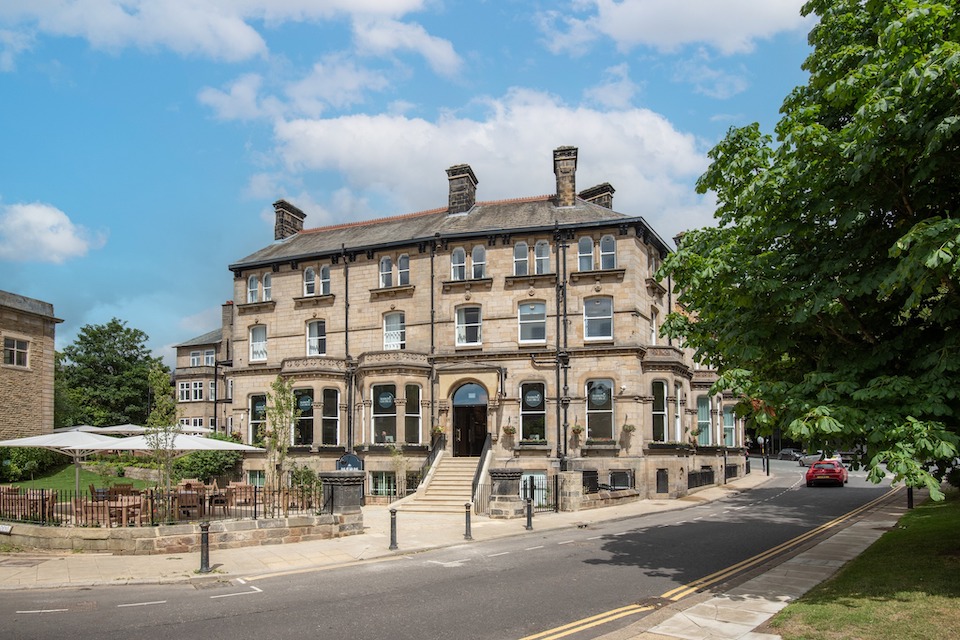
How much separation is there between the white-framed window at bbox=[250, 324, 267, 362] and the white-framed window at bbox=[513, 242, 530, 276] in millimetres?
14062

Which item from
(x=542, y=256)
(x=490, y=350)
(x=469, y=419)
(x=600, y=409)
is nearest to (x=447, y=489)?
(x=469, y=419)

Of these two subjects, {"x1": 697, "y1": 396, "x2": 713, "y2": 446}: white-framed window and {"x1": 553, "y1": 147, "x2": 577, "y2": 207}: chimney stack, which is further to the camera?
{"x1": 697, "y1": 396, "x2": 713, "y2": 446}: white-framed window

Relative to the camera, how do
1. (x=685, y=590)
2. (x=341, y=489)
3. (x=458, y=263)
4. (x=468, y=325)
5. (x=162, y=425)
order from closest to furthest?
(x=685, y=590)
(x=162, y=425)
(x=341, y=489)
(x=468, y=325)
(x=458, y=263)

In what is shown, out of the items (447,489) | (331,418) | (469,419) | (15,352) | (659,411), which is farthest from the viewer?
(331,418)

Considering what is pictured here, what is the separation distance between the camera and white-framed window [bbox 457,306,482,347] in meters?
32.9

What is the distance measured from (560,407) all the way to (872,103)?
22.2 metres

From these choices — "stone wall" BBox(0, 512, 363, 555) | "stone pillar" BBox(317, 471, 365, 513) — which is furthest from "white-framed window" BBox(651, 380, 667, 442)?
"stone wall" BBox(0, 512, 363, 555)

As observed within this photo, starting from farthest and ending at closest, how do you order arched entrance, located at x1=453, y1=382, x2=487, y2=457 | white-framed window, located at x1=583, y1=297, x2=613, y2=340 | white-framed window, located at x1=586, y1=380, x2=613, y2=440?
arched entrance, located at x1=453, y1=382, x2=487, y2=457
white-framed window, located at x1=583, y1=297, x2=613, y2=340
white-framed window, located at x1=586, y1=380, x2=613, y2=440

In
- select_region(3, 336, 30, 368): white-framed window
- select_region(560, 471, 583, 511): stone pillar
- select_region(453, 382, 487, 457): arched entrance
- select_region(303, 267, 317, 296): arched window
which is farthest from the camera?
select_region(303, 267, 317, 296): arched window

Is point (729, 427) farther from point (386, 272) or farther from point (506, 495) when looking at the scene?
point (506, 495)

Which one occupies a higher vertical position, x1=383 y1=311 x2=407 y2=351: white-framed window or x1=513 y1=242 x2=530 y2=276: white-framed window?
x1=513 y1=242 x2=530 y2=276: white-framed window

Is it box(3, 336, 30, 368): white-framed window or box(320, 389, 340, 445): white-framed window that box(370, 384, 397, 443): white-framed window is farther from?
box(3, 336, 30, 368): white-framed window

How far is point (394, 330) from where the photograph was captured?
113ft

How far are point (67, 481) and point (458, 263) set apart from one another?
65.3ft
